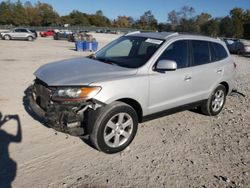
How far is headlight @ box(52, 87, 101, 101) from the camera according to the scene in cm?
387

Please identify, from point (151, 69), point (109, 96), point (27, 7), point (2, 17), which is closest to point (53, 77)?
point (109, 96)

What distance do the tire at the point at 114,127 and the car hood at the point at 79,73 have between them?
474 mm

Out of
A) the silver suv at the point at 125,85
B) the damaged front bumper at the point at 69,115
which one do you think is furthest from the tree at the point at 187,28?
the damaged front bumper at the point at 69,115

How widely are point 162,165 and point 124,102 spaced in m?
1.13

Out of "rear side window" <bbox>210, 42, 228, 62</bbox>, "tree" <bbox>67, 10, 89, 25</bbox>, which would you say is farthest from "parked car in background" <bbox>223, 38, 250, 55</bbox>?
"tree" <bbox>67, 10, 89, 25</bbox>

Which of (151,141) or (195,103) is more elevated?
(195,103)

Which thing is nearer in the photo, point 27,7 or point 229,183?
point 229,183

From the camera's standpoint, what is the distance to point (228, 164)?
164 inches

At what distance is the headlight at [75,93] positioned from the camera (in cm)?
387

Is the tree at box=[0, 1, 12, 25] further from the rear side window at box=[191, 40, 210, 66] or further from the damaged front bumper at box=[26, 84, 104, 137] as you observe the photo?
the damaged front bumper at box=[26, 84, 104, 137]

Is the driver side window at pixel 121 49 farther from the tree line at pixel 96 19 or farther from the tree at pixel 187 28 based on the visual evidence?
the tree line at pixel 96 19

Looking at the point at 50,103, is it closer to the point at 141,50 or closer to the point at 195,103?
the point at 141,50

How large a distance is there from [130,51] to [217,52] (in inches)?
81.2

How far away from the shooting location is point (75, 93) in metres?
3.90
